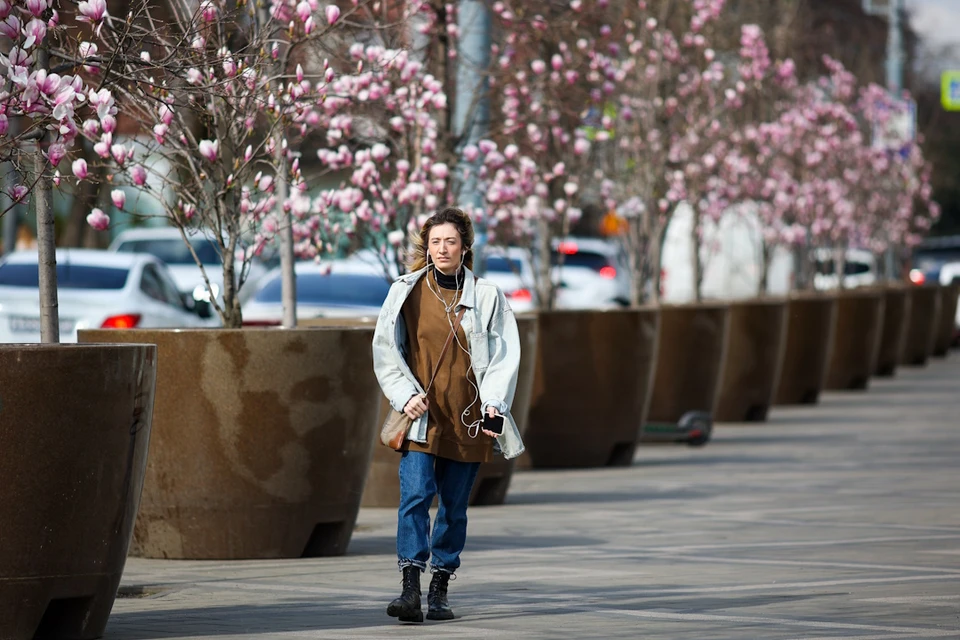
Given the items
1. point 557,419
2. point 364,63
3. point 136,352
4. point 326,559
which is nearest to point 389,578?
point 326,559

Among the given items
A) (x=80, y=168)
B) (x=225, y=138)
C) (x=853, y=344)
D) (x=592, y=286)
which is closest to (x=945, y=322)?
(x=592, y=286)

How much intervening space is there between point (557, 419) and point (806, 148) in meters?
14.3

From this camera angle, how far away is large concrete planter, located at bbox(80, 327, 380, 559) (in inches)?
369

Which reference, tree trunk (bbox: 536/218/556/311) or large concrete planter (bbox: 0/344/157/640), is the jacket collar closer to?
large concrete planter (bbox: 0/344/157/640)

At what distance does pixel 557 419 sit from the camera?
1446 cm

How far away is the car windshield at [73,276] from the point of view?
18.7 metres

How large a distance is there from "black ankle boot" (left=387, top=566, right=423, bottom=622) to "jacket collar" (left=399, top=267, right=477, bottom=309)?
1.07 metres

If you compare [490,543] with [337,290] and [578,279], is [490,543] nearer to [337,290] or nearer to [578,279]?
[337,290]

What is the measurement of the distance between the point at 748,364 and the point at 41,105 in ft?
45.3

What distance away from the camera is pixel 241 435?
9383mm

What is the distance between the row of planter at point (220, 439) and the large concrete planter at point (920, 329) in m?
15.1

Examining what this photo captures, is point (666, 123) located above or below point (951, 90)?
below

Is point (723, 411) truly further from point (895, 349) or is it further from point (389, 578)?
point (389, 578)

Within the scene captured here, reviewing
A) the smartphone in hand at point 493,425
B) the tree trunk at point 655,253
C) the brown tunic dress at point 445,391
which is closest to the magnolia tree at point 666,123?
the tree trunk at point 655,253
